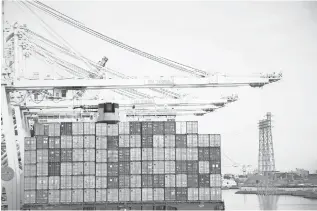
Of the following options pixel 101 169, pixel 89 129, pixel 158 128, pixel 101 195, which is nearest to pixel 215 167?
pixel 158 128

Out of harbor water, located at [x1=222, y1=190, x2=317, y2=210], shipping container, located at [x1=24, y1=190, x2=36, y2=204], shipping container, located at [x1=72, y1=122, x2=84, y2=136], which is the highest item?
shipping container, located at [x1=72, y1=122, x2=84, y2=136]

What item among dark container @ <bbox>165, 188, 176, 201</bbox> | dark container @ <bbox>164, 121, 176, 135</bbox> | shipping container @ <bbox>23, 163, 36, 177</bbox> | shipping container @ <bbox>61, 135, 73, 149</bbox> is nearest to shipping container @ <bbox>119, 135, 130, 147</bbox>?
dark container @ <bbox>164, 121, 176, 135</bbox>

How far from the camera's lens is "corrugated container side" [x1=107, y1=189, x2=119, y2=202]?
2075 centimetres

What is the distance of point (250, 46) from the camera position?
2781 centimetres

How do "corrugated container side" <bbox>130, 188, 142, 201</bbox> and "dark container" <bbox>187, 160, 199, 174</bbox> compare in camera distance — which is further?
"dark container" <bbox>187, 160, 199, 174</bbox>

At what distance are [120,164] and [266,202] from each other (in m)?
24.3

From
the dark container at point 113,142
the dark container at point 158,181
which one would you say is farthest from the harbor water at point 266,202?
the dark container at point 113,142

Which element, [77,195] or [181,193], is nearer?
[77,195]

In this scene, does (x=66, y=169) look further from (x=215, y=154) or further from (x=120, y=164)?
(x=215, y=154)

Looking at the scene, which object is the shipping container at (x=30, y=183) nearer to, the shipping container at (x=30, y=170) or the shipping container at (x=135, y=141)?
the shipping container at (x=30, y=170)

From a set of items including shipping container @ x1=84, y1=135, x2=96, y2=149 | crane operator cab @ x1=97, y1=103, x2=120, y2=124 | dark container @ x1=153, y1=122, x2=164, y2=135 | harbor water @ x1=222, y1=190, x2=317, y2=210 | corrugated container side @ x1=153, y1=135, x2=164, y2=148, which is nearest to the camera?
shipping container @ x1=84, y1=135, x2=96, y2=149

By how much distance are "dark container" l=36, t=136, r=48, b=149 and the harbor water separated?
730 inches

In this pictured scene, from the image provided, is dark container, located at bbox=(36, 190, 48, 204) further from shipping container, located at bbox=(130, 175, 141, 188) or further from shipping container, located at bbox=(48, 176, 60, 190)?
shipping container, located at bbox=(130, 175, 141, 188)

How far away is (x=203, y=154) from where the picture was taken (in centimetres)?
2145
